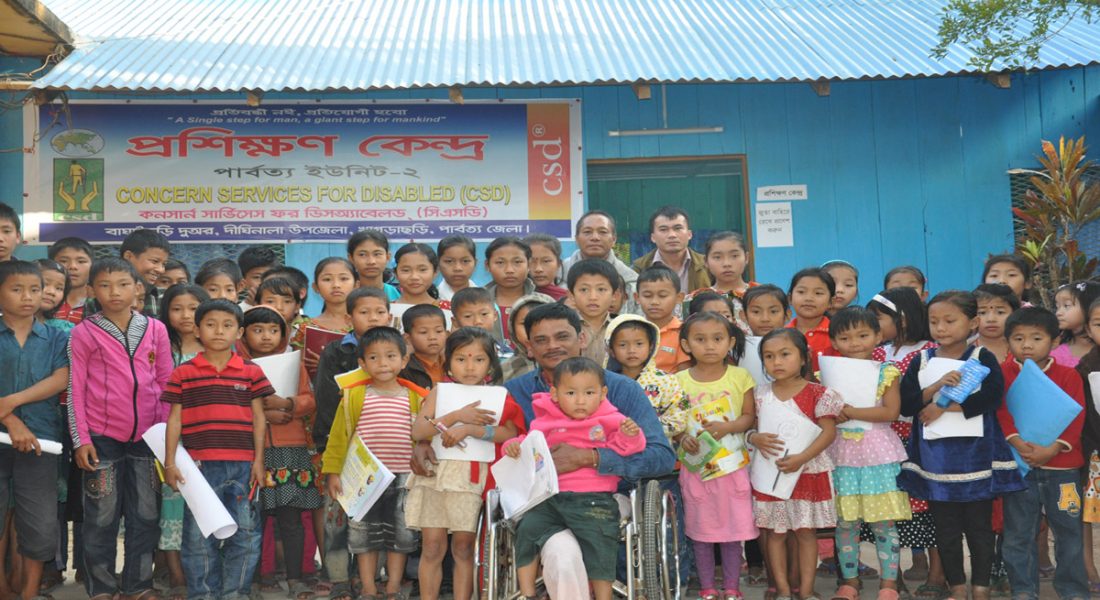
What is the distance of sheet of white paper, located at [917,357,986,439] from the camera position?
469 centimetres

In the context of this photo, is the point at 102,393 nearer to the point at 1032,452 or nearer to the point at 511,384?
the point at 511,384

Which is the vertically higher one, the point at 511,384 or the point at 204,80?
the point at 204,80

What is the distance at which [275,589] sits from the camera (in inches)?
207

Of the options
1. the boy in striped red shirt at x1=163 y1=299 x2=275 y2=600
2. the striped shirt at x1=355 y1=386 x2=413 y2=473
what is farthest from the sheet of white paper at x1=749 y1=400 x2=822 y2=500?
the boy in striped red shirt at x1=163 y1=299 x2=275 y2=600

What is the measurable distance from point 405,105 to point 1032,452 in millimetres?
5152

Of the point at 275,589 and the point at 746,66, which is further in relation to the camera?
the point at 746,66

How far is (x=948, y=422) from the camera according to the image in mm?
4707

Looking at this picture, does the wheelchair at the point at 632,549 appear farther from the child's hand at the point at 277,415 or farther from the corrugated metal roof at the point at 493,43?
the corrugated metal roof at the point at 493,43

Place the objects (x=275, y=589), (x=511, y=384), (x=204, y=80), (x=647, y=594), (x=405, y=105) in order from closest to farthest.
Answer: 1. (x=647, y=594)
2. (x=511, y=384)
3. (x=275, y=589)
4. (x=204, y=80)
5. (x=405, y=105)

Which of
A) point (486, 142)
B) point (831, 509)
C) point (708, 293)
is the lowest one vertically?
point (831, 509)

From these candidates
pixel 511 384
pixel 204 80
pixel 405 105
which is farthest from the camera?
pixel 405 105

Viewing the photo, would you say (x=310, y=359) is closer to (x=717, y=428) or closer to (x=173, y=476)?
(x=173, y=476)

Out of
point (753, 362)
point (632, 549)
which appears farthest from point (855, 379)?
point (632, 549)

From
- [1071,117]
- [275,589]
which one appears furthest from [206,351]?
[1071,117]
